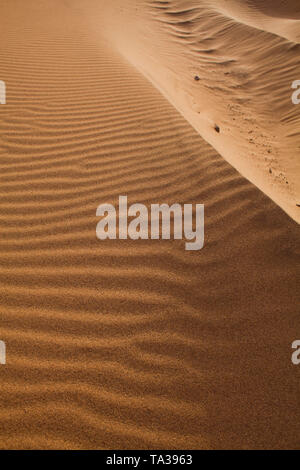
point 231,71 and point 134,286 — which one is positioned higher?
point 231,71

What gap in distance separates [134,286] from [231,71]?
6522 mm

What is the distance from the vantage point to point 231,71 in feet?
21.9

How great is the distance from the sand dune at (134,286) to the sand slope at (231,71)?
0.15 meters

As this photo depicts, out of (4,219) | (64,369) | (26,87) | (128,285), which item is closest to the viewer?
(64,369)

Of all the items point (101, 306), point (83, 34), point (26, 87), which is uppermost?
point (83, 34)

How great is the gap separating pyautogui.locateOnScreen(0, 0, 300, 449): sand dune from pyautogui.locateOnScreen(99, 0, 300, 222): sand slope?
0.15 metres

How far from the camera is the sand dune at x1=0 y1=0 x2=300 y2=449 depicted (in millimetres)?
1486

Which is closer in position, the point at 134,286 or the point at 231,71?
the point at 134,286

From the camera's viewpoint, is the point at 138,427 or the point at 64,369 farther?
the point at 64,369

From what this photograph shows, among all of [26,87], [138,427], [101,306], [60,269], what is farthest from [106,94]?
[138,427]

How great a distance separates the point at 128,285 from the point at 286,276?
1.12 meters

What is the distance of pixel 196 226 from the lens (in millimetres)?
2375
